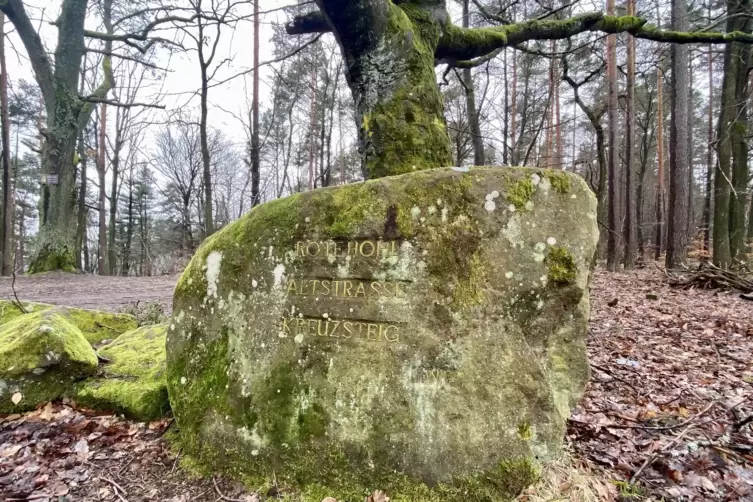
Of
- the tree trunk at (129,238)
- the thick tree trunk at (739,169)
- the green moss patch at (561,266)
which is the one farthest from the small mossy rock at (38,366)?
the tree trunk at (129,238)

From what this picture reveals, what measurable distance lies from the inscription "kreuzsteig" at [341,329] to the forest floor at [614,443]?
37.2 inches

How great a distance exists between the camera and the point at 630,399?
323 cm

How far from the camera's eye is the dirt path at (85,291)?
272 inches

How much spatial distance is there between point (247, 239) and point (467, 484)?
1846 millimetres

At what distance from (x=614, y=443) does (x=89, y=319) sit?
5.27 m

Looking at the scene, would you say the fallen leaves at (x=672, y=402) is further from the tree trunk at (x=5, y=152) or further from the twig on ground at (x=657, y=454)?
the tree trunk at (x=5, y=152)

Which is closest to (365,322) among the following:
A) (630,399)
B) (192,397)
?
(192,397)

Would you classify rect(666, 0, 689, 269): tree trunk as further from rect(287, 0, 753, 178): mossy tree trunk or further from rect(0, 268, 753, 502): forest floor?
rect(287, 0, 753, 178): mossy tree trunk

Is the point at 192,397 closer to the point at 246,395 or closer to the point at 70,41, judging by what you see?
the point at 246,395

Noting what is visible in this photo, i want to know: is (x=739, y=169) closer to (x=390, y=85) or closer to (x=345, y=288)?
(x=390, y=85)

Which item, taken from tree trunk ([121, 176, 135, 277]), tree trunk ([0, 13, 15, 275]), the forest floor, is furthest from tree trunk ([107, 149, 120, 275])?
the forest floor

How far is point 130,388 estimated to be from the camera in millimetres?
2922

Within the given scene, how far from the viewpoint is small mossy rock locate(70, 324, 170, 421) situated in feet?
9.31

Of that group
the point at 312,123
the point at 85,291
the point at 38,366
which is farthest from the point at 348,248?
the point at 312,123
